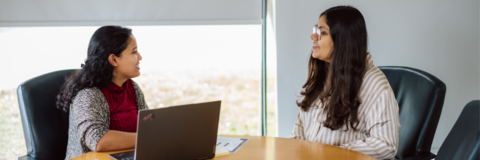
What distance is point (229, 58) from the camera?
113 inches

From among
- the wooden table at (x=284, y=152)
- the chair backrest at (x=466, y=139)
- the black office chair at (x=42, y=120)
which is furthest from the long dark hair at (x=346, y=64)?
the black office chair at (x=42, y=120)

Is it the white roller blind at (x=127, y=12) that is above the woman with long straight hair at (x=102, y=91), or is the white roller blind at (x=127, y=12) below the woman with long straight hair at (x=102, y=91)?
above

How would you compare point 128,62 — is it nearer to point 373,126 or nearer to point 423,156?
point 373,126

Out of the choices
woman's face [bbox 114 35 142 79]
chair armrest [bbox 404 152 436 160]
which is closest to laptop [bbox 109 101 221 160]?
woman's face [bbox 114 35 142 79]

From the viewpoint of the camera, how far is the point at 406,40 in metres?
2.71

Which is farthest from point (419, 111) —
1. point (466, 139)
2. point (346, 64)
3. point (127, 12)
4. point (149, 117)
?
point (127, 12)

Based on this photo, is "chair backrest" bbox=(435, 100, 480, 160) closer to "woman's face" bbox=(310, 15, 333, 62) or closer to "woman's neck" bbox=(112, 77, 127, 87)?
→ "woman's face" bbox=(310, 15, 333, 62)

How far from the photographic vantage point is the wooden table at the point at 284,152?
128 centimetres

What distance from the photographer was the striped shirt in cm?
146

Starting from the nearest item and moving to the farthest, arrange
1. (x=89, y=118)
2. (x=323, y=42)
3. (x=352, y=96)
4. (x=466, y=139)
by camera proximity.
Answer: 1. (x=466, y=139)
2. (x=89, y=118)
3. (x=352, y=96)
4. (x=323, y=42)

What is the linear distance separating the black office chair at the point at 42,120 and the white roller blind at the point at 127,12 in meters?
0.87

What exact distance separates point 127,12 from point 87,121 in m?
1.31

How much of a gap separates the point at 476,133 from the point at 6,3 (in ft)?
9.26

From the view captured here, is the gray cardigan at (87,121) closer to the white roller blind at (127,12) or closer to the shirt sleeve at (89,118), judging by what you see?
the shirt sleeve at (89,118)
